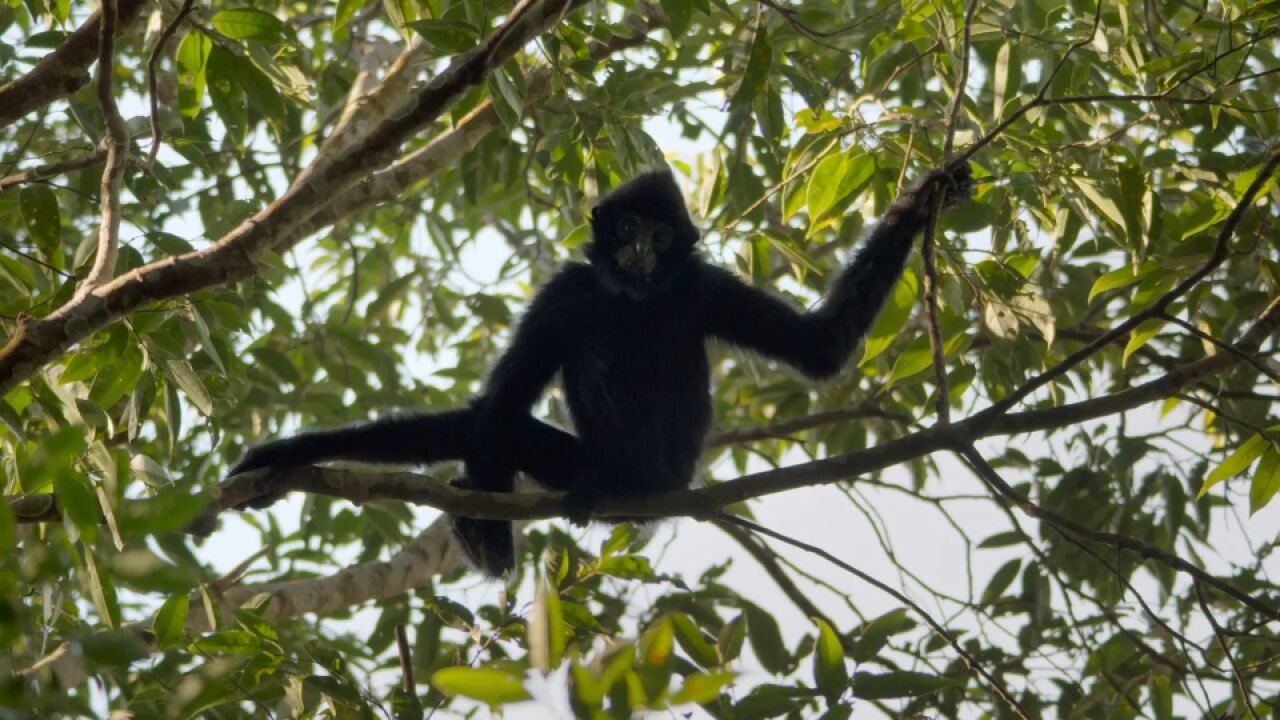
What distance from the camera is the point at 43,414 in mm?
3779

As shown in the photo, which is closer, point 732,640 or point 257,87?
point 732,640

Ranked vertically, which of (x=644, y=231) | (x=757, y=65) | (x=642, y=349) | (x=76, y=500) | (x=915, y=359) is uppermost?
(x=644, y=231)

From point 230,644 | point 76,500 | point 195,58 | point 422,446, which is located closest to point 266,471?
point 422,446

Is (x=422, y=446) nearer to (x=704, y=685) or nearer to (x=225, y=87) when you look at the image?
(x=225, y=87)

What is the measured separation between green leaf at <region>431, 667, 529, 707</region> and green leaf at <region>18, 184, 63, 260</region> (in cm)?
291

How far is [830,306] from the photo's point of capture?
540 cm

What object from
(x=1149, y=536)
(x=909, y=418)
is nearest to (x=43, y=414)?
(x=909, y=418)

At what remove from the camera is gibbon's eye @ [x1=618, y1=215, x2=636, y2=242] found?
238 inches

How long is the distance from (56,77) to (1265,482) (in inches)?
172

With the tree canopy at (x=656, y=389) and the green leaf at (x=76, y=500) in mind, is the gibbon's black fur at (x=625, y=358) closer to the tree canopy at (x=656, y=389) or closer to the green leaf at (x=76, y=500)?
the tree canopy at (x=656, y=389)

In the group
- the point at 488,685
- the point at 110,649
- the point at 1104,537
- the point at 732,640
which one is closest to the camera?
the point at 488,685

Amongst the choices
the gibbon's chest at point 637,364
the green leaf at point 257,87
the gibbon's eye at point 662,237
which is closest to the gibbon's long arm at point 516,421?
the gibbon's chest at point 637,364

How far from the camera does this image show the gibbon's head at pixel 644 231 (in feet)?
19.7

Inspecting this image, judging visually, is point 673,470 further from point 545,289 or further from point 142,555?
point 142,555
